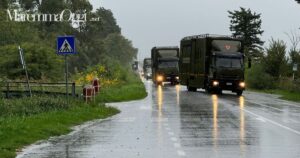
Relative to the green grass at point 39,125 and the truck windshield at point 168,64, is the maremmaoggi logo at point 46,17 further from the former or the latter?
the green grass at point 39,125

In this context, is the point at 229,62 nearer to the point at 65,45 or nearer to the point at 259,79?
the point at 259,79

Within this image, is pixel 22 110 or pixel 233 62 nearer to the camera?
pixel 22 110

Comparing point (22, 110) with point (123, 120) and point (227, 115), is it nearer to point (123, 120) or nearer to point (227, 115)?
point (123, 120)

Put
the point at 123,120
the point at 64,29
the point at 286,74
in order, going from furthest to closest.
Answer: the point at 64,29
the point at 286,74
the point at 123,120

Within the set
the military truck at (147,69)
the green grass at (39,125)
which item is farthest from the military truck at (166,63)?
the green grass at (39,125)

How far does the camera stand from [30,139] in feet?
55.0

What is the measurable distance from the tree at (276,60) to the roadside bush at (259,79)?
0.83 m

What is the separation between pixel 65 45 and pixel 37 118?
4.55m

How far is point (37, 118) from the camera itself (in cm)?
2152

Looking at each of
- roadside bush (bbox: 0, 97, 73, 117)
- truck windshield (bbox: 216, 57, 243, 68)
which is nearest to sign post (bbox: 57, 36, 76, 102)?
roadside bush (bbox: 0, 97, 73, 117)

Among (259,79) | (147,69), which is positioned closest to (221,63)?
(259,79)

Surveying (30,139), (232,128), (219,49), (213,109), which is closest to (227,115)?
(213,109)

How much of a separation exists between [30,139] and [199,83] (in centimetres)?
3182

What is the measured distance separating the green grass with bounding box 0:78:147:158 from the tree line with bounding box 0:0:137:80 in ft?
88.1
